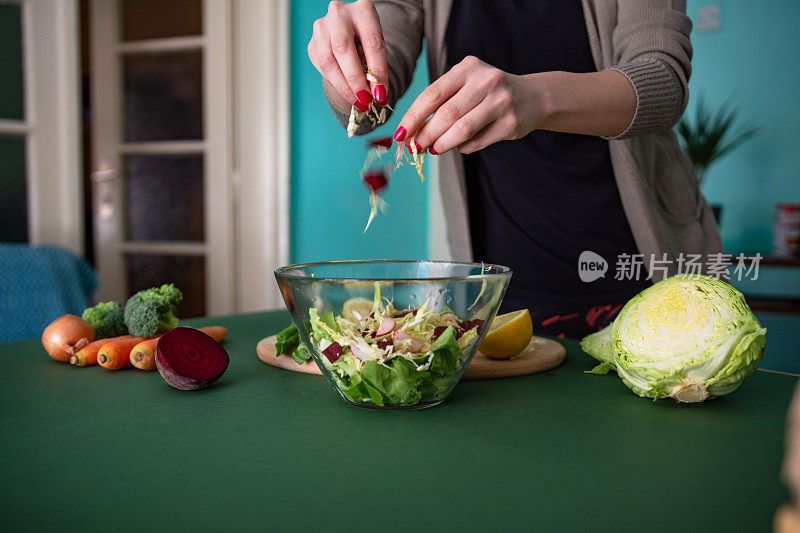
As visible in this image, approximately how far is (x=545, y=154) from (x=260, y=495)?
1.24 m

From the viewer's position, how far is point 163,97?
3.33 metres

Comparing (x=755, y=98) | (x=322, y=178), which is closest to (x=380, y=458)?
(x=322, y=178)

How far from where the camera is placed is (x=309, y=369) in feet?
3.06

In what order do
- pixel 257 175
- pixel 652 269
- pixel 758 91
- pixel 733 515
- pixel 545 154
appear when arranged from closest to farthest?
pixel 733 515 → pixel 652 269 → pixel 545 154 → pixel 257 175 → pixel 758 91

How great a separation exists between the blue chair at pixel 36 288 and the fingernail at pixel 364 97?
1813mm

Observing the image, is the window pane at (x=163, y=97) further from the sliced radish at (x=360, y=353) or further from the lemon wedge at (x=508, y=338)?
the sliced radish at (x=360, y=353)

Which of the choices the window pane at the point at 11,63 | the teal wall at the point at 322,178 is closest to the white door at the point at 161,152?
the teal wall at the point at 322,178

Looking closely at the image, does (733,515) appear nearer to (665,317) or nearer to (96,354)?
(665,317)

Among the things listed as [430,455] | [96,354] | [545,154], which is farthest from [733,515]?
[545,154]

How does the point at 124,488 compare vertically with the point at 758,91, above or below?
below

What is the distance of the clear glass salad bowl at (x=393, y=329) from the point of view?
0.72 metres

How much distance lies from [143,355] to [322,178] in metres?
2.35

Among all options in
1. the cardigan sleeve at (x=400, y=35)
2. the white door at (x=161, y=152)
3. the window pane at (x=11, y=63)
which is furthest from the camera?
the white door at (x=161, y=152)

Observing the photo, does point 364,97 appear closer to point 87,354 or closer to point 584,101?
point 584,101
